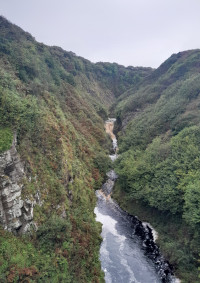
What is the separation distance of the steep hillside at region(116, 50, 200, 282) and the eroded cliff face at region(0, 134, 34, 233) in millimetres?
23755

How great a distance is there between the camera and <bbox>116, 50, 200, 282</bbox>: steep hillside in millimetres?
35375

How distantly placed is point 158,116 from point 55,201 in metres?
50.3

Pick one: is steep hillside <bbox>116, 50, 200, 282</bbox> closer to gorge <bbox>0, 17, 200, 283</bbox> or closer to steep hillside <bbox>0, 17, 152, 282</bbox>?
gorge <bbox>0, 17, 200, 283</bbox>

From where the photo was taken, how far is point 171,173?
4469 cm

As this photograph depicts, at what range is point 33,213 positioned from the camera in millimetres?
28641

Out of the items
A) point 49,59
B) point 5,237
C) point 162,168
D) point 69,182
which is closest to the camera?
point 5,237

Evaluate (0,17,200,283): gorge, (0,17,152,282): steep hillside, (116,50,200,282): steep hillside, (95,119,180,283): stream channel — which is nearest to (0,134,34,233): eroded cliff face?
(0,17,152,282): steep hillside

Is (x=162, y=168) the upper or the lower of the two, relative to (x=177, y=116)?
lower

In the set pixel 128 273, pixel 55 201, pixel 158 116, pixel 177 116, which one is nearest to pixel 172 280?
pixel 128 273

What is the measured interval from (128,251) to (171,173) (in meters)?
17.4

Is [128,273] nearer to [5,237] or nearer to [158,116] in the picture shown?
[5,237]

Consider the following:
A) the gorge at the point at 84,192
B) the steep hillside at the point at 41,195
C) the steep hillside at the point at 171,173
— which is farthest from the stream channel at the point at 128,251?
the steep hillside at the point at 41,195

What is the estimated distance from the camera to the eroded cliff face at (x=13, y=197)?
82.3 feet

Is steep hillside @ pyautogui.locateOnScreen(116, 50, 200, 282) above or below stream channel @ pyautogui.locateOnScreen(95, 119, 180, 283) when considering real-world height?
above
